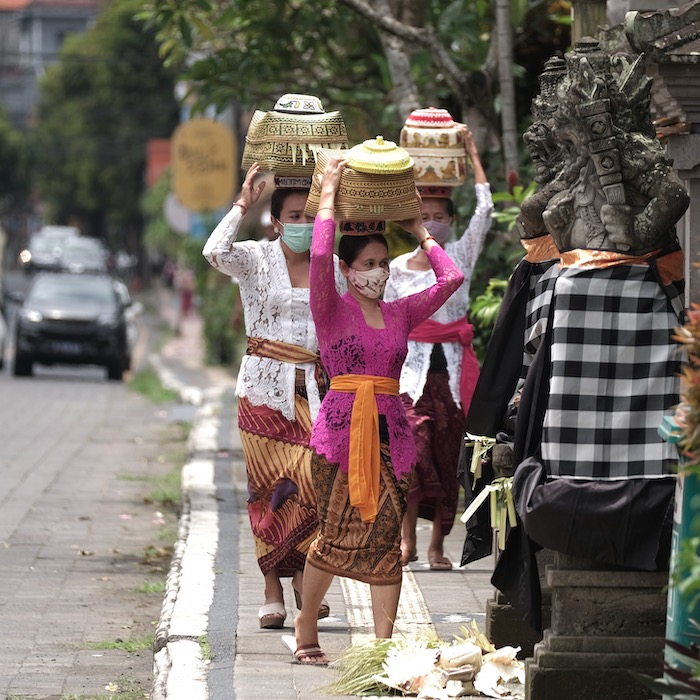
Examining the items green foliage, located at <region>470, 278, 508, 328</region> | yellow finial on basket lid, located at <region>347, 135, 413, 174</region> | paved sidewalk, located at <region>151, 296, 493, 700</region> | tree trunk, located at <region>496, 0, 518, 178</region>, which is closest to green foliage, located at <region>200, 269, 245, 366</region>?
paved sidewalk, located at <region>151, 296, 493, 700</region>

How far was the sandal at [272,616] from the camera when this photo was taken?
6.66 meters

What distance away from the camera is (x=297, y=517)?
6.73 metres

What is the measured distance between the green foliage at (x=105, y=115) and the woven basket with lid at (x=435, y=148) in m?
53.5

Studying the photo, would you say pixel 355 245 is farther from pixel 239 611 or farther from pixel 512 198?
pixel 512 198

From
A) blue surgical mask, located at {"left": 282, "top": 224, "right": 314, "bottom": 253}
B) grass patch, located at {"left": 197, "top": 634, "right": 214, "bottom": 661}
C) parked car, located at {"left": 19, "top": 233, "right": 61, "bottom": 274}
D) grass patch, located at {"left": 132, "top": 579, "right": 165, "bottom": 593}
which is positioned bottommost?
parked car, located at {"left": 19, "top": 233, "right": 61, "bottom": 274}

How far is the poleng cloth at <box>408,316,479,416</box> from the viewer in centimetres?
809

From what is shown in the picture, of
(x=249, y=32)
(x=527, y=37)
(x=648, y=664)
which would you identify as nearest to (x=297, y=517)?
(x=648, y=664)

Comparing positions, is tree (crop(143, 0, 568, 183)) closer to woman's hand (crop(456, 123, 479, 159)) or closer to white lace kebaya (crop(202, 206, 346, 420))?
woman's hand (crop(456, 123, 479, 159))

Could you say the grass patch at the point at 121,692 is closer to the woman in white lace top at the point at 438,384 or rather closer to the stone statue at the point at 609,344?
the stone statue at the point at 609,344

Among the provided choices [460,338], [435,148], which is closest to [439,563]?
[460,338]

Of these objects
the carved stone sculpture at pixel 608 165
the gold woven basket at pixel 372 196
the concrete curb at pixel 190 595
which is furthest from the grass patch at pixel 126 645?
the carved stone sculpture at pixel 608 165

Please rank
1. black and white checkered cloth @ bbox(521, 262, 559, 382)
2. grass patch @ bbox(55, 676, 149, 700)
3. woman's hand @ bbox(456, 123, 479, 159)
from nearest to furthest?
black and white checkered cloth @ bbox(521, 262, 559, 382), grass patch @ bbox(55, 676, 149, 700), woman's hand @ bbox(456, 123, 479, 159)

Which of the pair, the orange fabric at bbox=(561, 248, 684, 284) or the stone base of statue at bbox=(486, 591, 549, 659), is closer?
the orange fabric at bbox=(561, 248, 684, 284)

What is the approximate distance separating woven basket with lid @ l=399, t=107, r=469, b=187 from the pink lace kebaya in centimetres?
187
